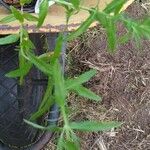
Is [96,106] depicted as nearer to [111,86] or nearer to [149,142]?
[111,86]

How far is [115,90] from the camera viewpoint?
191cm

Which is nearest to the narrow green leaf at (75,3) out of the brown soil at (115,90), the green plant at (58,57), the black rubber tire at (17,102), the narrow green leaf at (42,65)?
the green plant at (58,57)

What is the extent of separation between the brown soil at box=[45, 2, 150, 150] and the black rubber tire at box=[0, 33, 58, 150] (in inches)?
7.5

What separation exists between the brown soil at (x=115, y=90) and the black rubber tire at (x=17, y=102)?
0.19 meters

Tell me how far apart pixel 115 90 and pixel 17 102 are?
50 cm

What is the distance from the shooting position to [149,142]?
6.03ft

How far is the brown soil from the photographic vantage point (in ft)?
6.08

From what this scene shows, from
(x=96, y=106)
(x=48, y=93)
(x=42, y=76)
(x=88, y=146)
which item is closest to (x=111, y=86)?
(x=96, y=106)

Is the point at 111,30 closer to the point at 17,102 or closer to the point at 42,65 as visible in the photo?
the point at 42,65

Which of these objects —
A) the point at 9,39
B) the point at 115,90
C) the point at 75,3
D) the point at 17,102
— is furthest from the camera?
the point at 115,90

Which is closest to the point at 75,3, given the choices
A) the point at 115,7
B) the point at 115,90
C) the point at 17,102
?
the point at 115,7

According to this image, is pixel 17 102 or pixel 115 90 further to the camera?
pixel 115 90

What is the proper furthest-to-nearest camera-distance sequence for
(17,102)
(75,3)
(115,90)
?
(115,90) < (17,102) < (75,3)

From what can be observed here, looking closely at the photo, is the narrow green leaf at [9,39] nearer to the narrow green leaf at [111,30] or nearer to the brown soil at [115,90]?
the narrow green leaf at [111,30]
